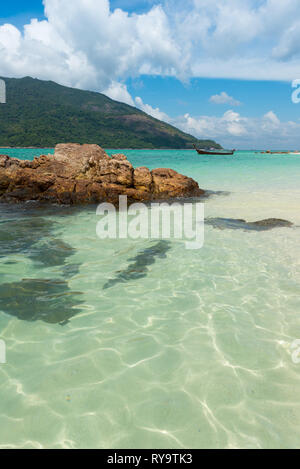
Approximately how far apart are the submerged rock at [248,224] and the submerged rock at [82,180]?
5.18 m

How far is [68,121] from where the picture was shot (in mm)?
125250

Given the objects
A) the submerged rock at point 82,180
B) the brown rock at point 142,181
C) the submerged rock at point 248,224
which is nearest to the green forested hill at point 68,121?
the submerged rock at point 82,180

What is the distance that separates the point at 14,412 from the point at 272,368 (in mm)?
2897

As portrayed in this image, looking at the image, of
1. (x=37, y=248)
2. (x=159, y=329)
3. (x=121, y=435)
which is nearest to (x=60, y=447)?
(x=121, y=435)

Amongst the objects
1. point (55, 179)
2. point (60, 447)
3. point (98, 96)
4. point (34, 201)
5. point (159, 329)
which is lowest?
point (60, 447)

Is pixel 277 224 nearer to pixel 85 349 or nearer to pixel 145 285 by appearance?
pixel 145 285

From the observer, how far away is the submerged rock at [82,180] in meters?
14.1

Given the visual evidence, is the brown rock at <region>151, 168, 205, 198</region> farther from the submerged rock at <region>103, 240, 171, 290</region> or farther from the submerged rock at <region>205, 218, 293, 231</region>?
the submerged rock at <region>103, 240, 171, 290</region>

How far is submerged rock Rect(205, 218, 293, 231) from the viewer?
31.0 feet

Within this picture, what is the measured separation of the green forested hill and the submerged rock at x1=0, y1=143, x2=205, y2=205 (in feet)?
286

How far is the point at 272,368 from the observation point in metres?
3.30
